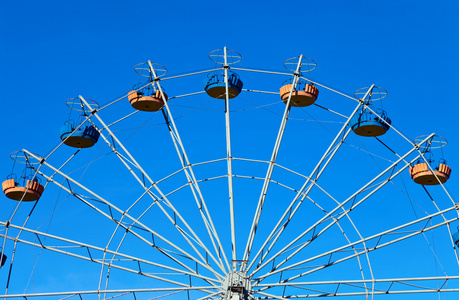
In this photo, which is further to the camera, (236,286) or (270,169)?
(270,169)

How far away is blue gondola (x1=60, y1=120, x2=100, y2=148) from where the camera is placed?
134 feet

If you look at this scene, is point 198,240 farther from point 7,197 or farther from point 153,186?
point 7,197

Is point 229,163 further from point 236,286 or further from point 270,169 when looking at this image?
point 236,286

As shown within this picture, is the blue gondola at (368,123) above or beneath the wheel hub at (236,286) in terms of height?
above

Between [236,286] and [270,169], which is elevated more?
[270,169]

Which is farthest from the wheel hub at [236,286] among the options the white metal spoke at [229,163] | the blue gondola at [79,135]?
the blue gondola at [79,135]

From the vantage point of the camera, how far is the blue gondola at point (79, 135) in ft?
134

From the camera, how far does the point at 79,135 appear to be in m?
41.0

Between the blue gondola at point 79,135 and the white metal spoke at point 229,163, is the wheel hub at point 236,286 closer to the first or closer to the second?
the white metal spoke at point 229,163

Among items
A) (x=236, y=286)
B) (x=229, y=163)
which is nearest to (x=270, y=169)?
(x=229, y=163)

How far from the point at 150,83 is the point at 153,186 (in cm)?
528

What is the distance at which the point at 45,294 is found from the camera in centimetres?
3500

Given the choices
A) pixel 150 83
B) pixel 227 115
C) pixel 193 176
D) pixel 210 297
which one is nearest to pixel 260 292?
pixel 210 297

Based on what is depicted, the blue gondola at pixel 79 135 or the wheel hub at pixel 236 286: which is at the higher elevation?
the blue gondola at pixel 79 135
